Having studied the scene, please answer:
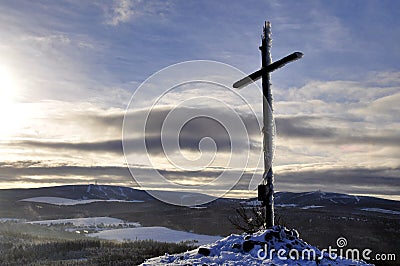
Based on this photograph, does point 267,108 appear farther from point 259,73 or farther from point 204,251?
point 204,251

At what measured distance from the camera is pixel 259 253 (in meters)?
12.7

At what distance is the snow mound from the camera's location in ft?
40.0

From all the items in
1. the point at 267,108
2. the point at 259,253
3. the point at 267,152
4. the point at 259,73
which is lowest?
the point at 259,253

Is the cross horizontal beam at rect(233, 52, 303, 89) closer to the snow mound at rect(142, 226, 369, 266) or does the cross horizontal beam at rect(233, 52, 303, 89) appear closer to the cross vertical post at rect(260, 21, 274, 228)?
the cross vertical post at rect(260, 21, 274, 228)

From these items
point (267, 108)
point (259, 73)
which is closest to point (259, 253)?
point (267, 108)

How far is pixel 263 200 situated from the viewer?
14500 mm

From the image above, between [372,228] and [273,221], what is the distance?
188 meters

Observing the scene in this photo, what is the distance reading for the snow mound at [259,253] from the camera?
1220 centimetres

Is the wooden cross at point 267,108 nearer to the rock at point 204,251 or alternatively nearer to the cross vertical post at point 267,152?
the cross vertical post at point 267,152

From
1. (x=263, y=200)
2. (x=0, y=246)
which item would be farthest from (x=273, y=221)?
(x=0, y=246)

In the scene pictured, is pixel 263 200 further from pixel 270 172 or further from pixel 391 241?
pixel 391 241

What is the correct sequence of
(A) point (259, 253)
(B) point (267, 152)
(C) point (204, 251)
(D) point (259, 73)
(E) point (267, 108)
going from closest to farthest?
1. (A) point (259, 253)
2. (C) point (204, 251)
3. (B) point (267, 152)
4. (E) point (267, 108)
5. (D) point (259, 73)

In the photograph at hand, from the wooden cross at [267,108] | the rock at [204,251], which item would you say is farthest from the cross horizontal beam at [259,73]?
the rock at [204,251]

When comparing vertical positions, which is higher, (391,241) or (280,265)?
(280,265)
